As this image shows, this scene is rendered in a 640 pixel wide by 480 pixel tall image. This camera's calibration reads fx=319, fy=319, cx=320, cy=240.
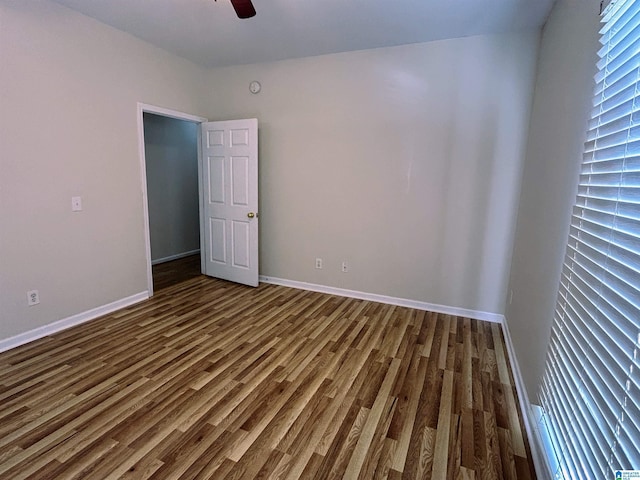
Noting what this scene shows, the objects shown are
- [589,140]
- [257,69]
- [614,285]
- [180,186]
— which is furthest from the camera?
[180,186]

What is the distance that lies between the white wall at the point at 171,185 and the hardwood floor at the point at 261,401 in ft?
7.43

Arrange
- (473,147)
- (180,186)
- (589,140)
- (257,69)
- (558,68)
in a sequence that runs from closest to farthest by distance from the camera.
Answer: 1. (589,140)
2. (558,68)
3. (473,147)
4. (257,69)
5. (180,186)

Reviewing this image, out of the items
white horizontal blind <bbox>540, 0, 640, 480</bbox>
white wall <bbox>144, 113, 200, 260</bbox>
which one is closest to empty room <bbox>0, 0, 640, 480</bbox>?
Answer: white horizontal blind <bbox>540, 0, 640, 480</bbox>

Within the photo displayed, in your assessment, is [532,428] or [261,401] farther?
[261,401]

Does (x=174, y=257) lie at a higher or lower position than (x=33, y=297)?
lower

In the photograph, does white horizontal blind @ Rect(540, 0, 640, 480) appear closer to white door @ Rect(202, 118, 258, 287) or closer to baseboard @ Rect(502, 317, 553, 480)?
baseboard @ Rect(502, 317, 553, 480)

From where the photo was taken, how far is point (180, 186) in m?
5.43

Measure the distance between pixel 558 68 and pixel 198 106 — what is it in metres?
3.76

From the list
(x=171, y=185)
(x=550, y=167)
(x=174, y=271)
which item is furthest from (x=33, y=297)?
(x=550, y=167)

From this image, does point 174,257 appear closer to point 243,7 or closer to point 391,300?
point 391,300

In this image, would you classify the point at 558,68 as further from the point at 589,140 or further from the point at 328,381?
the point at 328,381

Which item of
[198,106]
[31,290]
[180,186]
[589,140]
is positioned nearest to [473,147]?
[589,140]

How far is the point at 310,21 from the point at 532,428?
11.0ft

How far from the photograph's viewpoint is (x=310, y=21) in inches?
110
